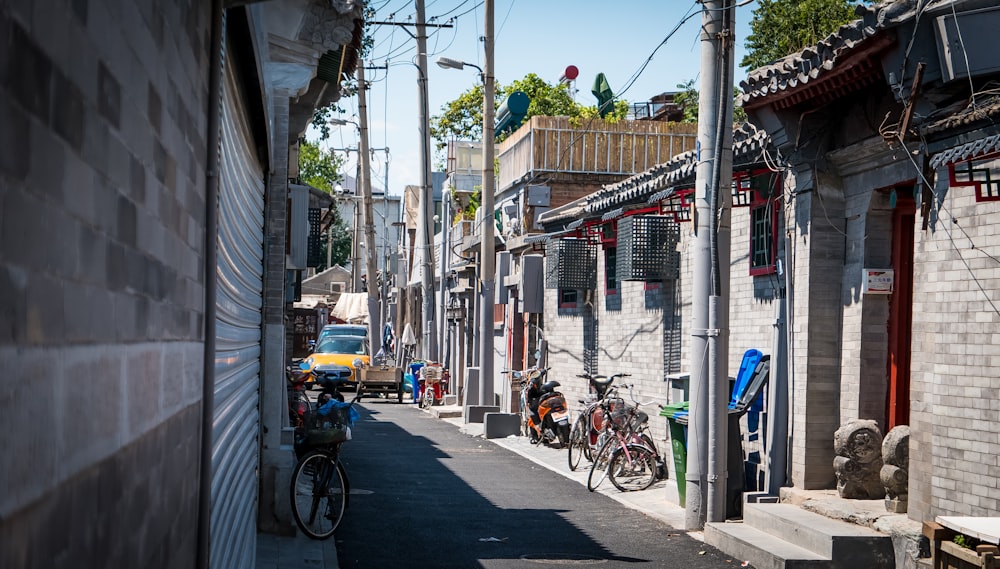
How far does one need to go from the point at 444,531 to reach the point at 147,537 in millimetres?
8710

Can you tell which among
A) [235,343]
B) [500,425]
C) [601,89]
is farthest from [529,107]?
[235,343]

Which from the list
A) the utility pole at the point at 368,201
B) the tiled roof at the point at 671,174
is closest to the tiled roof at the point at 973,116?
the tiled roof at the point at 671,174

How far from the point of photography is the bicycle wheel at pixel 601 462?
14.5 metres

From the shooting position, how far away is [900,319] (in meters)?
11.5

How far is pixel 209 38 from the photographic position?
4.02m

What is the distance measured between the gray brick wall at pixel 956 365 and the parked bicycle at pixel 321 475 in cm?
526

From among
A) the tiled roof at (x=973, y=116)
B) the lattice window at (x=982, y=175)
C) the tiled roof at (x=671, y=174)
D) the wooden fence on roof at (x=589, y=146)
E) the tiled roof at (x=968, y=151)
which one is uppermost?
the wooden fence on roof at (x=589, y=146)

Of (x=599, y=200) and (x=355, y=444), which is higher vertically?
(x=599, y=200)

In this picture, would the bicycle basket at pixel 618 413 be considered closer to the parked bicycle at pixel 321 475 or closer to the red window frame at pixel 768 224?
the red window frame at pixel 768 224

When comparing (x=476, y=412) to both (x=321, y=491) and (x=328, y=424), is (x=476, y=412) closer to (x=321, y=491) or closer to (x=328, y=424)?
(x=328, y=424)

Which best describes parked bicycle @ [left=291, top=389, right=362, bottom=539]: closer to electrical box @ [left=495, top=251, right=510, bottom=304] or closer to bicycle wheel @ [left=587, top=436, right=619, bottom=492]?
bicycle wheel @ [left=587, top=436, right=619, bottom=492]

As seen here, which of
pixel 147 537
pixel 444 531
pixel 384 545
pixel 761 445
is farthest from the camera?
pixel 761 445

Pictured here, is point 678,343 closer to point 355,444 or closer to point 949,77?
point 355,444

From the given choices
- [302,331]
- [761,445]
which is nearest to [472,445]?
[761,445]
